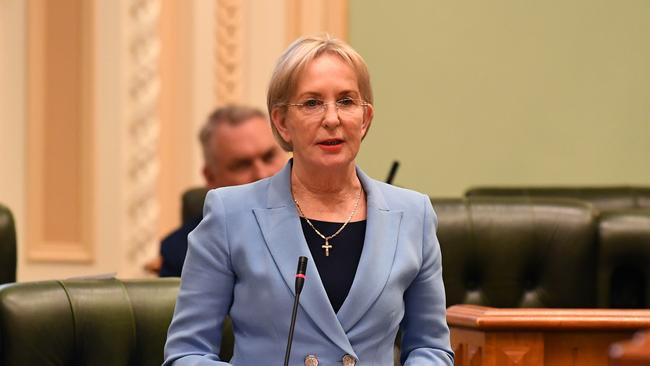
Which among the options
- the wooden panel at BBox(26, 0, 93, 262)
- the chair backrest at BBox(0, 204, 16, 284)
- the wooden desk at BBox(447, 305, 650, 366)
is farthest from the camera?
the wooden panel at BBox(26, 0, 93, 262)

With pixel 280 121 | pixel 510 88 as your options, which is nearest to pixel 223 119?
pixel 510 88

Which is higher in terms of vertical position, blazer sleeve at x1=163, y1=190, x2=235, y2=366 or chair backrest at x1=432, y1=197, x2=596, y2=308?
blazer sleeve at x1=163, y1=190, x2=235, y2=366

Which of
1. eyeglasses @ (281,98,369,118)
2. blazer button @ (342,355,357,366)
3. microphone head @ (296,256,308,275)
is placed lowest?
blazer button @ (342,355,357,366)

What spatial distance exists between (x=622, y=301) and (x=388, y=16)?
2375mm

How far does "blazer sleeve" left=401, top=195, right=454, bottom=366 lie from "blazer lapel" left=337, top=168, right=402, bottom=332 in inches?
3.0

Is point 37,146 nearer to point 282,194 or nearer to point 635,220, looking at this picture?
point 635,220

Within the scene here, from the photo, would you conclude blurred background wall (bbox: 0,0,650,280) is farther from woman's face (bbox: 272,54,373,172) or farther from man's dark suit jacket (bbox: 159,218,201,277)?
woman's face (bbox: 272,54,373,172)

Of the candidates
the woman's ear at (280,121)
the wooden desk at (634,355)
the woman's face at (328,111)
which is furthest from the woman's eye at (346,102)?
the wooden desk at (634,355)

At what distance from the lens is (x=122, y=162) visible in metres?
5.71

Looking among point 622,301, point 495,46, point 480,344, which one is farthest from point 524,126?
point 480,344

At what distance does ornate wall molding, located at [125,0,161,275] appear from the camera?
567cm

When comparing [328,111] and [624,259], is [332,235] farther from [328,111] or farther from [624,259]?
[624,259]

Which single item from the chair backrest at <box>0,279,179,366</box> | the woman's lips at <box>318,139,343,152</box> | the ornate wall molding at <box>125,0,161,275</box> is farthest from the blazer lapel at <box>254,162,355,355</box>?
the ornate wall molding at <box>125,0,161,275</box>

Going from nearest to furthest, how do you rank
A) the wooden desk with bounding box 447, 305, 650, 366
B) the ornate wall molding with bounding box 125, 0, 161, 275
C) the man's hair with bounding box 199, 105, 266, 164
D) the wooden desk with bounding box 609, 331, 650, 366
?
the wooden desk with bounding box 609, 331, 650, 366 → the wooden desk with bounding box 447, 305, 650, 366 → the man's hair with bounding box 199, 105, 266, 164 → the ornate wall molding with bounding box 125, 0, 161, 275
